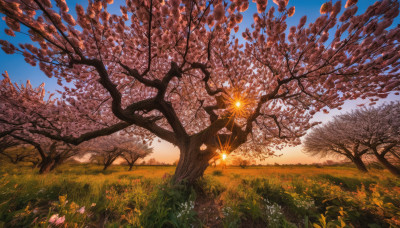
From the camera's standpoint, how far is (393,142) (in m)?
12.4

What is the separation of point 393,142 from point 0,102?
34958mm

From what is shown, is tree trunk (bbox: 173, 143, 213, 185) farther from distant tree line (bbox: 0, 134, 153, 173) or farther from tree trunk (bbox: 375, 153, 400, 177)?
tree trunk (bbox: 375, 153, 400, 177)

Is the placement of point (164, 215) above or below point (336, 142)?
below

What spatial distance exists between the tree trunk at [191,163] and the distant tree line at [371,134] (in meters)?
17.3

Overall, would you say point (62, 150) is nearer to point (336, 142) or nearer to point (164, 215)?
point (164, 215)

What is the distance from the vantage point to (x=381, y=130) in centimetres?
1207

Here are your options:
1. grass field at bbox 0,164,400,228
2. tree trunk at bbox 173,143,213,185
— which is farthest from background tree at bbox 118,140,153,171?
tree trunk at bbox 173,143,213,185

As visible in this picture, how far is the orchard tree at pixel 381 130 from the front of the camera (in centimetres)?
1195

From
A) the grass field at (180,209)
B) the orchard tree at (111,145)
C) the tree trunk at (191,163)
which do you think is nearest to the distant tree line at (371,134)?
the grass field at (180,209)

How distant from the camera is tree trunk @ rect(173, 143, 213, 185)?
5848 mm

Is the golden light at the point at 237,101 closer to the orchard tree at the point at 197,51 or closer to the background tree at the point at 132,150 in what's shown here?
the orchard tree at the point at 197,51

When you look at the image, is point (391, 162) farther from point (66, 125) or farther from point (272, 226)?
point (66, 125)

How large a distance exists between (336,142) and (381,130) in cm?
629

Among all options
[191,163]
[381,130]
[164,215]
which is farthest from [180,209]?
[381,130]
